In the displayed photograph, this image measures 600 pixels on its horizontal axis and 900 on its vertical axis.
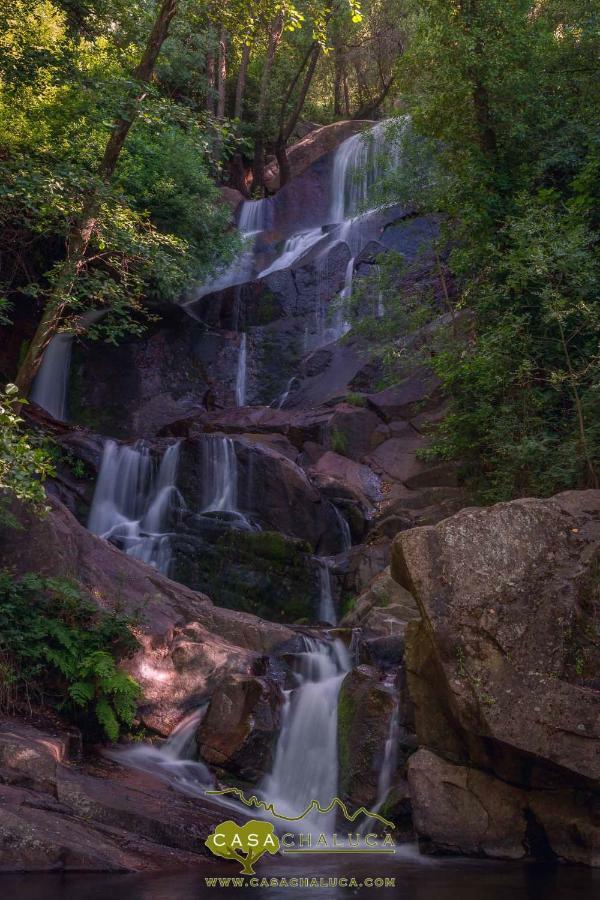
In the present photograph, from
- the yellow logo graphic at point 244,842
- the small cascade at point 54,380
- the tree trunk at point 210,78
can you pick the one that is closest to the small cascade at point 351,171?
the tree trunk at point 210,78

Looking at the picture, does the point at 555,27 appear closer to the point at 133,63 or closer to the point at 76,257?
the point at 133,63

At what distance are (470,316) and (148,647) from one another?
10.4 m

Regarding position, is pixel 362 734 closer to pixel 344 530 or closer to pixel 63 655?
pixel 63 655

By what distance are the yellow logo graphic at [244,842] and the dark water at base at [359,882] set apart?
0.15m

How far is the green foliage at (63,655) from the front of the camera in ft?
32.5

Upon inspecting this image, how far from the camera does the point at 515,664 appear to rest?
8.09 m

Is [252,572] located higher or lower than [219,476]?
lower

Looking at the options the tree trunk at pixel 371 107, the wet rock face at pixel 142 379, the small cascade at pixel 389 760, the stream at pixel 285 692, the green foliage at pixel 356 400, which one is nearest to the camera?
the stream at pixel 285 692

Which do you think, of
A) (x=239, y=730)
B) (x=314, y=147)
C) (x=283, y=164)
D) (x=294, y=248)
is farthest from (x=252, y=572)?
(x=314, y=147)

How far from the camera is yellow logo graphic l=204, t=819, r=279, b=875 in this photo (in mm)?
7965

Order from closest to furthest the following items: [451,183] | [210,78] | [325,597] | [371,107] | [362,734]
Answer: [362,734] → [325,597] → [451,183] → [210,78] → [371,107]

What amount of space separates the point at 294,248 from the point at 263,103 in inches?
271

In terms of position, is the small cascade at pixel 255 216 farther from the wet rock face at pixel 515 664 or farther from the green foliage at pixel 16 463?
the wet rock face at pixel 515 664

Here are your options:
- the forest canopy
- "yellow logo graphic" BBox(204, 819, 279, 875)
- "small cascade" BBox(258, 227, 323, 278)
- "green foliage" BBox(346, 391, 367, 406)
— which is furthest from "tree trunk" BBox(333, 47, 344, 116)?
"yellow logo graphic" BBox(204, 819, 279, 875)
